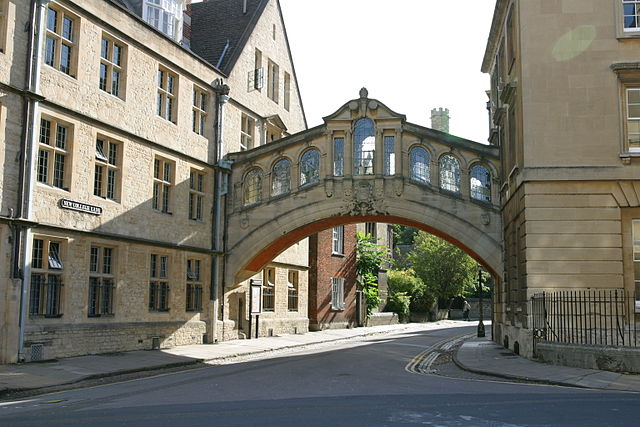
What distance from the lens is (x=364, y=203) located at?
27141mm

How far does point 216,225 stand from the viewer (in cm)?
2830

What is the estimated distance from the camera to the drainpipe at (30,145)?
18266 mm

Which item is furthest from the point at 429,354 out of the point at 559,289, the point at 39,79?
the point at 39,79

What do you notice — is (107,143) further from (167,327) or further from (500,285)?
(500,285)

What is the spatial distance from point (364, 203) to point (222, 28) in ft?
37.6

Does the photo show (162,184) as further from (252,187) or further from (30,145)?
(30,145)

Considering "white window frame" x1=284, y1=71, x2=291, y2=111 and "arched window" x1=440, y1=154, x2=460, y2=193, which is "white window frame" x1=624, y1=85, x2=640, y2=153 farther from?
"white window frame" x1=284, y1=71, x2=291, y2=111

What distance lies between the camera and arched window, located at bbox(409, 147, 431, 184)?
26.9 meters

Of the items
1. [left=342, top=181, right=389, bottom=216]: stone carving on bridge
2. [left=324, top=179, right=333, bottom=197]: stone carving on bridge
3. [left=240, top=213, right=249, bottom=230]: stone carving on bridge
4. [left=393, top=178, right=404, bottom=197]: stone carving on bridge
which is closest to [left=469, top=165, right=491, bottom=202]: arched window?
[left=393, top=178, right=404, bottom=197]: stone carving on bridge

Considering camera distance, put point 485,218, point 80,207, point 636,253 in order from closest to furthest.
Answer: point 636,253 < point 80,207 < point 485,218

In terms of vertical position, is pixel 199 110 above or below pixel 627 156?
above

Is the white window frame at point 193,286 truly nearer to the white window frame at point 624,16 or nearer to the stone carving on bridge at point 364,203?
the stone carving on bridge at point 364,203

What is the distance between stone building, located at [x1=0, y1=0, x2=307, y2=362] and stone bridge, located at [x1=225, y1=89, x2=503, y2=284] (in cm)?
130

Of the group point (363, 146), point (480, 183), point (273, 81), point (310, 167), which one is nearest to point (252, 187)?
point (310, 167)
